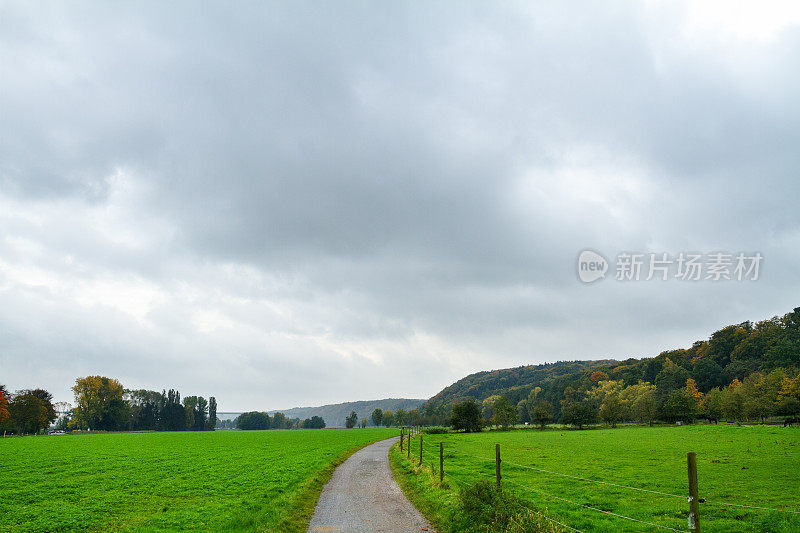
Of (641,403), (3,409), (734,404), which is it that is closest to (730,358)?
(641,403)

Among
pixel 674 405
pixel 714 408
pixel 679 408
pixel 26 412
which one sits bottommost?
pixel 679 408

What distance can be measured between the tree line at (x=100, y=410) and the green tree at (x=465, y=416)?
10567cm

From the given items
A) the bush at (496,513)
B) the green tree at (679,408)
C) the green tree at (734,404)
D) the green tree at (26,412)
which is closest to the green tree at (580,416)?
the green tree at (679,408)

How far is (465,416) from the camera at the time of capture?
105688 mm

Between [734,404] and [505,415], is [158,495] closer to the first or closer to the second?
[505,415]

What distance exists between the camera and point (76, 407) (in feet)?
461

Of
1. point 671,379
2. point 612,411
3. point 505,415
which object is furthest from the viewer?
point 671,379

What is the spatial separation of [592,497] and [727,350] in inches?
6703

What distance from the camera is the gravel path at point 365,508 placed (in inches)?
546

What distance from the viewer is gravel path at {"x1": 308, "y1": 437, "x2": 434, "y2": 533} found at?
45.5ft

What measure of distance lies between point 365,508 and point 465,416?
310ft

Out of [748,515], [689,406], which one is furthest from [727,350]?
[748,515]

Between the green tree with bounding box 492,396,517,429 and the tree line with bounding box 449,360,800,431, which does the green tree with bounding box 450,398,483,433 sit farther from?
the green tree with bounding box 492,396,517,429

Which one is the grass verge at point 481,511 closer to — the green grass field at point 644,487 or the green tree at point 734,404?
the green grass field at point 644,487
